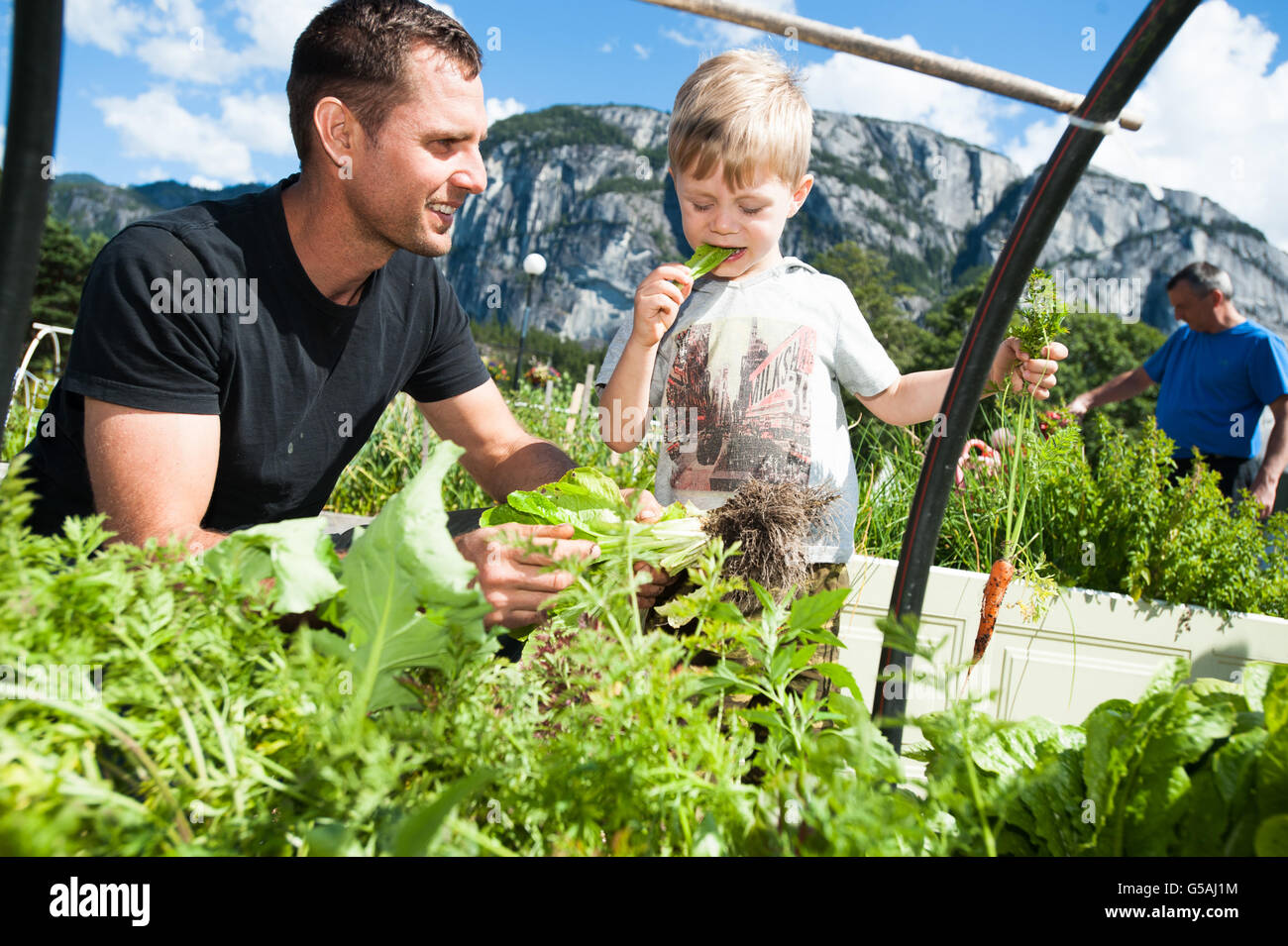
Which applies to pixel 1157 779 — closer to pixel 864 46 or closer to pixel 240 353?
pixel 240 353

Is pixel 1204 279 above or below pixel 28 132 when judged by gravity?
above

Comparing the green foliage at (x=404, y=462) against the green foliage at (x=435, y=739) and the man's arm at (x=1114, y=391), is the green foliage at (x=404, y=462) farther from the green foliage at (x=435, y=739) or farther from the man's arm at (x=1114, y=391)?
the green foliage at (x=435, y=739)

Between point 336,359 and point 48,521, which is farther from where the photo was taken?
point 336,359

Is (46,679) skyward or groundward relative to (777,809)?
skyward

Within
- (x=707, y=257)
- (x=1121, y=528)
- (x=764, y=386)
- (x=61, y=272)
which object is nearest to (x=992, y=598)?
(x=1121, y=528)

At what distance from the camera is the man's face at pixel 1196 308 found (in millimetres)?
4777

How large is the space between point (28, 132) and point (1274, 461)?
5.34 meters

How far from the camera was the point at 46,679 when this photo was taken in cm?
49

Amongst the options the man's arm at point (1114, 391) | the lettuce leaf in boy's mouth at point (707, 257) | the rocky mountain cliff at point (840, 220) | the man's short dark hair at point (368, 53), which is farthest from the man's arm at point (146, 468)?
the rocky mountain cliff at point (840, 220)

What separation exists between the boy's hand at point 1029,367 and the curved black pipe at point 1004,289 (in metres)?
0.43

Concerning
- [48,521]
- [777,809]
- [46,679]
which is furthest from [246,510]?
[777,809]

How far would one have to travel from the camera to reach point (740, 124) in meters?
1.94

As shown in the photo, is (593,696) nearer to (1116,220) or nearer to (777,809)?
(777,809)
